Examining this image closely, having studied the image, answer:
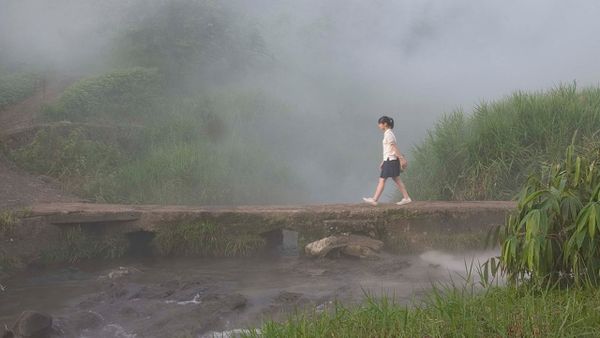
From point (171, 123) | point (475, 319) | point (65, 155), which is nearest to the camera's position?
point (475, 319)

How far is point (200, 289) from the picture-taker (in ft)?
20.8

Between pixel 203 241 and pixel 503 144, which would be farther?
pixel 503 144

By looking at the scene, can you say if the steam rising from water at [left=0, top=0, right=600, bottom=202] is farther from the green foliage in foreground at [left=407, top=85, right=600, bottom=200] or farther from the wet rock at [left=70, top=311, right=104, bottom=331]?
the wet rock at [left=70, top=311, right=104, bottom=331]

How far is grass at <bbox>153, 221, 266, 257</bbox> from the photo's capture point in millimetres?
7738

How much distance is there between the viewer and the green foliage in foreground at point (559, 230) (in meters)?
3.62

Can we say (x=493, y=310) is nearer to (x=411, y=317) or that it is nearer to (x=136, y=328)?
(x=411, y=317)

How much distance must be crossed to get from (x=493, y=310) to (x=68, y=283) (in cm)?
476

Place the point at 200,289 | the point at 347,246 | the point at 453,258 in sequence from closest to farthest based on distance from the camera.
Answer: the point at 200,289 → the point at 453,258 → the point at 347,246

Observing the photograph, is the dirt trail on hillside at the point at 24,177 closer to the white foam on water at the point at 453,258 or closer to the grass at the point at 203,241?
the grass at the point at 203,241

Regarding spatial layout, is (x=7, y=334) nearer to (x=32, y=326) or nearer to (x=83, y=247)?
(x=32, y=326)

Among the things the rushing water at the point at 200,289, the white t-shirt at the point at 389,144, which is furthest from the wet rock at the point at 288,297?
the white t-shirt at the point at 389,144

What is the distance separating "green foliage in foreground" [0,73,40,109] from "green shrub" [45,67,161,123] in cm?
103

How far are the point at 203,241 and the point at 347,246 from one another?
1.70 meters

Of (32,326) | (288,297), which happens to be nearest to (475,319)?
(288,297)
